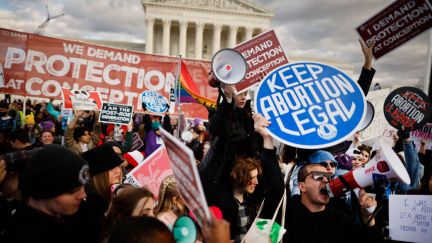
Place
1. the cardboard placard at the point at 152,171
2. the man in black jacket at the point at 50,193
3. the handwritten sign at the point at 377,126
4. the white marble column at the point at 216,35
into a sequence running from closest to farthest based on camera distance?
1. the man in black jacket at the point at 50,193
2. the cardboard placard at the point at 152,171
3. the handwritten sign at the point at 377,126
4. the white marble column at the point at 216,35

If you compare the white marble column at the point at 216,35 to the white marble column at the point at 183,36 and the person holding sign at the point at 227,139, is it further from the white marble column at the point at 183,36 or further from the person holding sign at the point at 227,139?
the person holding sign at the point at 227,139

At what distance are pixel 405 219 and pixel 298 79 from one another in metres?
1.17

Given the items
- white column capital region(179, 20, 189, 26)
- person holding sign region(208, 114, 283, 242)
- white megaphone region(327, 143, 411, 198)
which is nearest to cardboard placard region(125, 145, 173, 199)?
person holding sign region(208, 114, 283, 242)

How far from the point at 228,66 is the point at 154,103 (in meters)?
4.61

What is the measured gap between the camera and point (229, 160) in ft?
8.98

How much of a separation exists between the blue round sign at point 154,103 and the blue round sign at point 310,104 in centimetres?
511

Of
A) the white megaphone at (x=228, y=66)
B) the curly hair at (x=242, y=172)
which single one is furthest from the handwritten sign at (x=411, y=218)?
the white megaphone at (x=228, y=66)

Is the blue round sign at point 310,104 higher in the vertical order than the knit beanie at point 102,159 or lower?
higher

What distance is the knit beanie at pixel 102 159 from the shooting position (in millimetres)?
2768

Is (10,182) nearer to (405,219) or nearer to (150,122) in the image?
(405,219)

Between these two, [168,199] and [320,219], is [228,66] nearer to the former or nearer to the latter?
[168,199]

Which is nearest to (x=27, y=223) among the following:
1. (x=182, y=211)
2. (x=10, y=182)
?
(x=10, y=182)

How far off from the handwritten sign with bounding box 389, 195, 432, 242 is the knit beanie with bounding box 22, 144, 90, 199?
2.01m

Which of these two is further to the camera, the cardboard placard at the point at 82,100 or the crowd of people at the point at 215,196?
the cardboard placard at the point at 82,100
